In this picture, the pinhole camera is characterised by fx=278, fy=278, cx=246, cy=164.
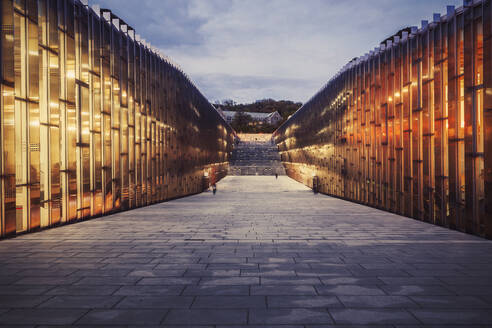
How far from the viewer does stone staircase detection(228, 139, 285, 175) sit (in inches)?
2280

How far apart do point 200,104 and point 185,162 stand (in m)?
8.95

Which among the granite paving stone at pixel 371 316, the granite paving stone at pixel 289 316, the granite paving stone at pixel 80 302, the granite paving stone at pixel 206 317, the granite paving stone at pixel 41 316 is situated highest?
the granite paving stone at pixel 41 316

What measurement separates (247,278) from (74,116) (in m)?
10.8

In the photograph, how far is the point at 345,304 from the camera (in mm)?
4695

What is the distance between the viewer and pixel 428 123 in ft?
39.7

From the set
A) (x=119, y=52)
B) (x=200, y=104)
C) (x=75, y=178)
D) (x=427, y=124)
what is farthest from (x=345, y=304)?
(x=200, y=104)

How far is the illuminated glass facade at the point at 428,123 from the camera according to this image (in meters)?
9.70

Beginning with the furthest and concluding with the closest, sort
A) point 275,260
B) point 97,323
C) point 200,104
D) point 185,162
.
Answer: point 200,104 → point 185,162 → point 275,260 → point 97,323

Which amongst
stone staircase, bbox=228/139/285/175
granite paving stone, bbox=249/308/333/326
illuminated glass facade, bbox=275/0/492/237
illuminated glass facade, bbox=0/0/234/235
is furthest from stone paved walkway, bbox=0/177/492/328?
stone staircase, bbox=228/139/285/175

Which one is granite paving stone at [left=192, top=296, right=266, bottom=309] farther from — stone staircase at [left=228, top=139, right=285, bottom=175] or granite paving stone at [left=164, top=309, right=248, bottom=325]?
stone staircase at [left=228, top=139, right=285, bottom=175]

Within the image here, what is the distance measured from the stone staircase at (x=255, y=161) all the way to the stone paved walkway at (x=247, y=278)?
4756 cm

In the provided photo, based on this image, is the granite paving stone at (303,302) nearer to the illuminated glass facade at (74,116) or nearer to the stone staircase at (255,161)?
the illuminated glass facade at (74,116)

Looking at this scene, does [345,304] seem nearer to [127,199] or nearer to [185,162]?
[127,199]

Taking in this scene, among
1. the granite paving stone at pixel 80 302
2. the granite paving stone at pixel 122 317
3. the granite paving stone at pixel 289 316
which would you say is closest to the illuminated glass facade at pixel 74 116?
the granite paving stone at pixel 80 302
